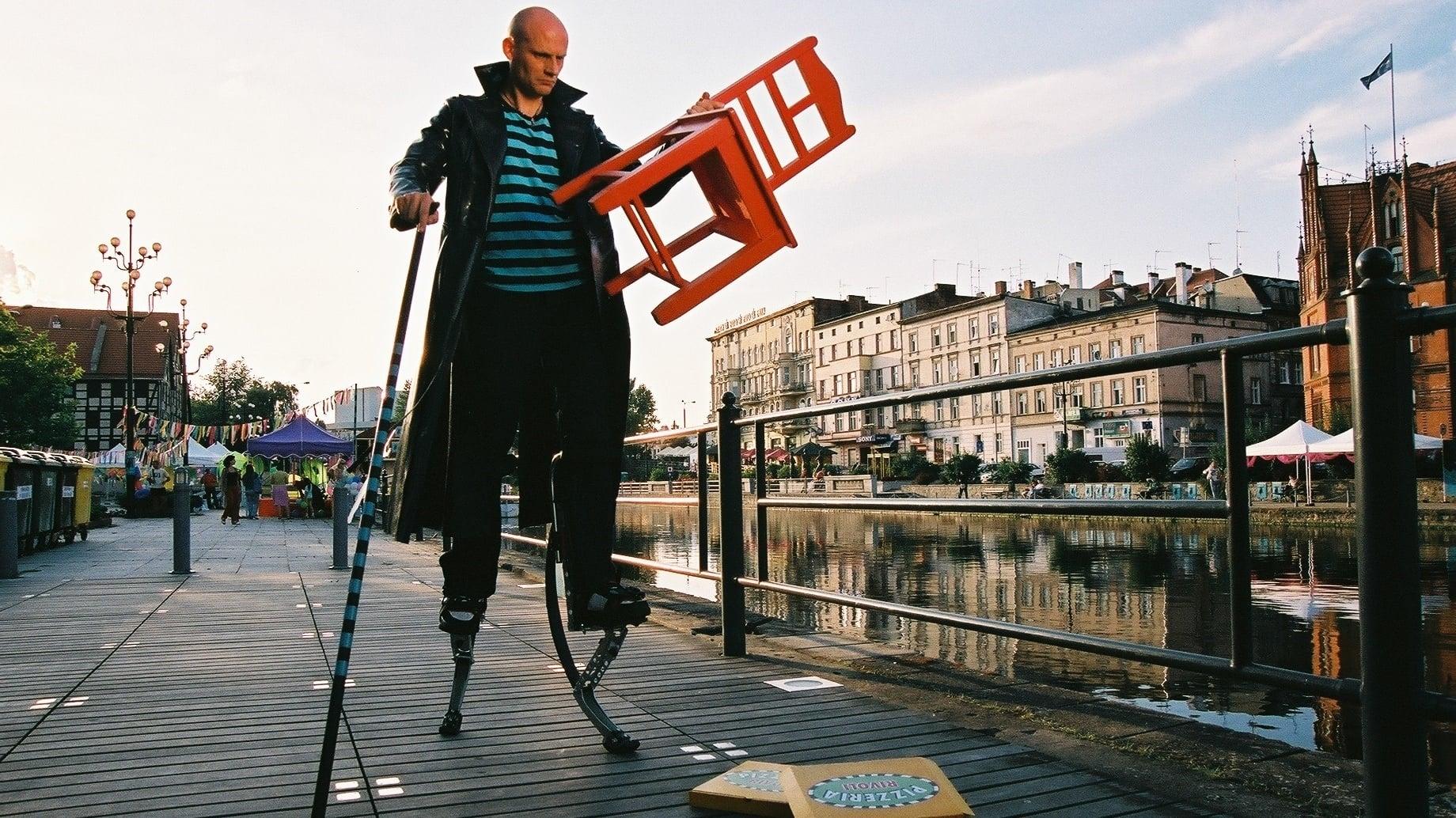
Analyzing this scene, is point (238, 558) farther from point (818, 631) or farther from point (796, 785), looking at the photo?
point (796, 785)

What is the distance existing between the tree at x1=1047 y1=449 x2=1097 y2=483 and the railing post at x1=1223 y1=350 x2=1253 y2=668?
1.88 feet

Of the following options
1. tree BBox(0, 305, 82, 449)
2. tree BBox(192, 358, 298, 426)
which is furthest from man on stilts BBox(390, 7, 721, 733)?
tree BBox(192, 358, 298, 426)

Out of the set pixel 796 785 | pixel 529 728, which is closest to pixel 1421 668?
pixel 796 785

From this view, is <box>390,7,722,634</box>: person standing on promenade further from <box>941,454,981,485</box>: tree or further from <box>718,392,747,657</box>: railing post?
<box>718,392,747,657</box>: railing post

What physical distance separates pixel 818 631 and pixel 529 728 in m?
2.41

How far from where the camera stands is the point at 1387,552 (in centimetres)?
209

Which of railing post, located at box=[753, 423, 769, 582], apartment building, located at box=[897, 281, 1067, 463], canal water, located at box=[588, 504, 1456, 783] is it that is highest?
A: apartment building, located at box=[897, 281, 1067, 463]

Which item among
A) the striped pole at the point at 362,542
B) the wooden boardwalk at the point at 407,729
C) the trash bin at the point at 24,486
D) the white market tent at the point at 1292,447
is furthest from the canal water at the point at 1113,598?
the trash bin at the point at 24,486

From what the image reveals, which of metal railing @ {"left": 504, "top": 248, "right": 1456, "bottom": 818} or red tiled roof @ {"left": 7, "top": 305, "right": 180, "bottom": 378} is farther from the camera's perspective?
red tiled roof @ {"left": 7, "top": 305, "right": 180, "bottom": 378}

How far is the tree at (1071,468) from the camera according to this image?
10.6 feet

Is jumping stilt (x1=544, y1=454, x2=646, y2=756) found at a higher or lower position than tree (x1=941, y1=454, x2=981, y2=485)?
lower

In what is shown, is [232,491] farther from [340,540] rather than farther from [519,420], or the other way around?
[519,420]

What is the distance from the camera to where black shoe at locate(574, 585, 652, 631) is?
313 centimetres

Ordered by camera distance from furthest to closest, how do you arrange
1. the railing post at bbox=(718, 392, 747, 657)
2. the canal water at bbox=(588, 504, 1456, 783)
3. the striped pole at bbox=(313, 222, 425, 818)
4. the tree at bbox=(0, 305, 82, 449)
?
the tree at bbox=(0, 305, 82, 449)
the railing post at bbox=(718, 392, 747, 657)
the canal water at bbox=(588, 504, 1456, 783)
the striped pole at bbox=(313, 222, 425, 818)
